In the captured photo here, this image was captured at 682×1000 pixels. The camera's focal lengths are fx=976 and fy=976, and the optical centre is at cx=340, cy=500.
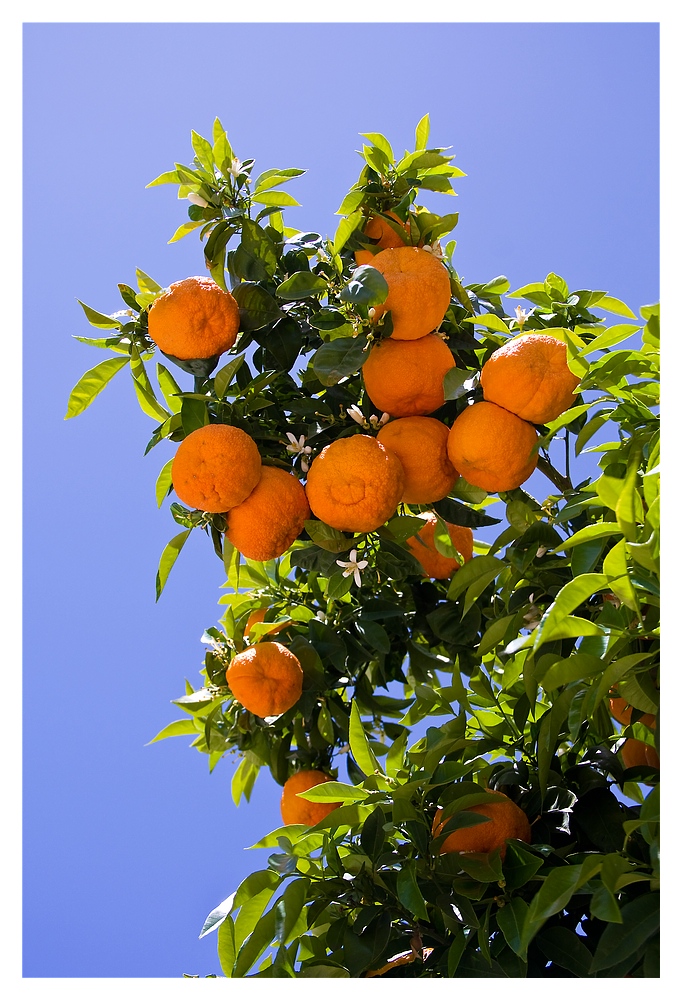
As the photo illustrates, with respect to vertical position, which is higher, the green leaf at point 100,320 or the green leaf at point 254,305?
the green leaf at point 100,320

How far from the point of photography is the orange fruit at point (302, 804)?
1.52m

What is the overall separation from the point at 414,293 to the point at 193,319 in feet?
0.94

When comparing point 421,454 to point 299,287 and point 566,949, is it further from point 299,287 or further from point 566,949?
point 566,949

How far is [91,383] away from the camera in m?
1.37

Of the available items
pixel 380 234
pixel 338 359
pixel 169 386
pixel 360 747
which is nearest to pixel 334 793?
pixel 360 747

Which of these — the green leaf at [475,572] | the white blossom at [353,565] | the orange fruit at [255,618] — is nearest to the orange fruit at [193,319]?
the white blossom at [353,565]

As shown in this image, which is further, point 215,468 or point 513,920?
point 215,468

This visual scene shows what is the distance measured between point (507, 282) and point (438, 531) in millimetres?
403

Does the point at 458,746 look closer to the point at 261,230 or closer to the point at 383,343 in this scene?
the point at 383,343

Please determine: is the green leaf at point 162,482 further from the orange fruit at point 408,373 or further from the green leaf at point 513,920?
the green leaf at point 513,920

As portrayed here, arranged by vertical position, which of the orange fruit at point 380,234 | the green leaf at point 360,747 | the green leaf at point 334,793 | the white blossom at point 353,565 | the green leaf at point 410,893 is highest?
the orange fruit at point 380,234

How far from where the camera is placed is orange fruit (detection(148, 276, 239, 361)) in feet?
4.14

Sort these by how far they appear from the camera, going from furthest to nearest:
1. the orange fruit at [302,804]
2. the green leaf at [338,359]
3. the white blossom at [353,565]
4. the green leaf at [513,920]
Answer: the orange fruit at [302,804]
the white blossom at [353,565]
the green leaf at [338,359]
the green leaf at [513,920]
